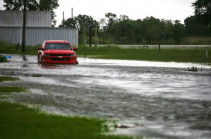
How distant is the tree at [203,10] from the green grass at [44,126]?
5684 cm

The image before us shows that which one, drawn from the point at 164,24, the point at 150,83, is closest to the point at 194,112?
the point at 150,83

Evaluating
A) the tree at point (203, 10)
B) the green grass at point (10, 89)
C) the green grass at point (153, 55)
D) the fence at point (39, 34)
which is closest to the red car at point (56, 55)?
the green grass at point (153, 55)

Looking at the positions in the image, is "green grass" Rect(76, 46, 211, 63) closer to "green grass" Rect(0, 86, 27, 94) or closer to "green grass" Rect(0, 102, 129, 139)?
"green grass" Rect(0, 86, 27, 94)

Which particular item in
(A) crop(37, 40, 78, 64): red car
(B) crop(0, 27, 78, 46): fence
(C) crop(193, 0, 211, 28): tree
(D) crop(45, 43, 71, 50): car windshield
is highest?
(C) crop(193, 0, 211, 28): tree

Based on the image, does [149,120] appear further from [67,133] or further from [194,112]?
[67,133]

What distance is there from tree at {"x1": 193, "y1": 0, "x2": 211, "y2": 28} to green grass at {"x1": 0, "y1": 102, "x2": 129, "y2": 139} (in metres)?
56.8

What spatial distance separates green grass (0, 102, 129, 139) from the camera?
26.7 feet

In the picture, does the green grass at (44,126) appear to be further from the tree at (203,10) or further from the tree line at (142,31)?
the tree line at (142,31)

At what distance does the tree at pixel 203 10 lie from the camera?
2581 inches

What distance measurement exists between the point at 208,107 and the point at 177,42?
111 m

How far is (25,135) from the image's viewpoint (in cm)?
805

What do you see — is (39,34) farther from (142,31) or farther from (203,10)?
(142,31)

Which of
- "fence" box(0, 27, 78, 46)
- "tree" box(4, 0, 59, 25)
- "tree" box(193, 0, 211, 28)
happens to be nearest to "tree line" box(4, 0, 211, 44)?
"tree" box(4, 0, 59, 25)

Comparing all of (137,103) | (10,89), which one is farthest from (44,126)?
(10,89)
